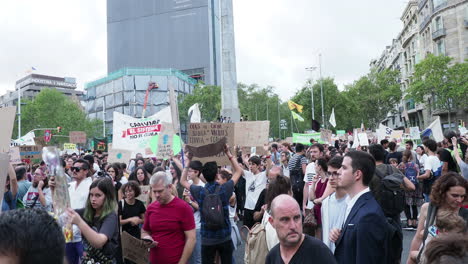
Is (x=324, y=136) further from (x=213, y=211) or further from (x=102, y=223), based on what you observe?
(x=102, y=223)

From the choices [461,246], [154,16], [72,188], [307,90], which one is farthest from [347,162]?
[154,16]

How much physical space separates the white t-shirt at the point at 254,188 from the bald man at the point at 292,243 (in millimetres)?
4685

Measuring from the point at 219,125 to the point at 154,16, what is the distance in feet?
288

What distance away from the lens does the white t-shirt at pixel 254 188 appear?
7.57 m

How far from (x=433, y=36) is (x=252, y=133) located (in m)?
48.3

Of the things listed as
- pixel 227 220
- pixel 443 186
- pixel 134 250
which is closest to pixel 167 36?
pixel 227 220

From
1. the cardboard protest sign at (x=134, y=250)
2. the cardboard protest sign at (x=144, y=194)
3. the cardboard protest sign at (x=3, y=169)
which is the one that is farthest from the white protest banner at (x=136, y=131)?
the cardboard protest sign at (x=3, y=169)

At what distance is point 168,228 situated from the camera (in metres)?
4.40

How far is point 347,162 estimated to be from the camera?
3.45 meters

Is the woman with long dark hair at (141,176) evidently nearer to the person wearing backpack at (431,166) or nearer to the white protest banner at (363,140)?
the person wearing backpack at (431,166)

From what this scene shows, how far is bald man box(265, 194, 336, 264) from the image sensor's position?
2689 millimetres

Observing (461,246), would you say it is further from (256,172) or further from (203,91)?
(203,91)

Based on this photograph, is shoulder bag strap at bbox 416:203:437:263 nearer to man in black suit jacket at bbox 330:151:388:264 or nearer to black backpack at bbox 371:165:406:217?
man in black suit jacket at bbox 330:151:388:264

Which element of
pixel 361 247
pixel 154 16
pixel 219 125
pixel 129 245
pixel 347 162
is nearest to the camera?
pixel 361 247
